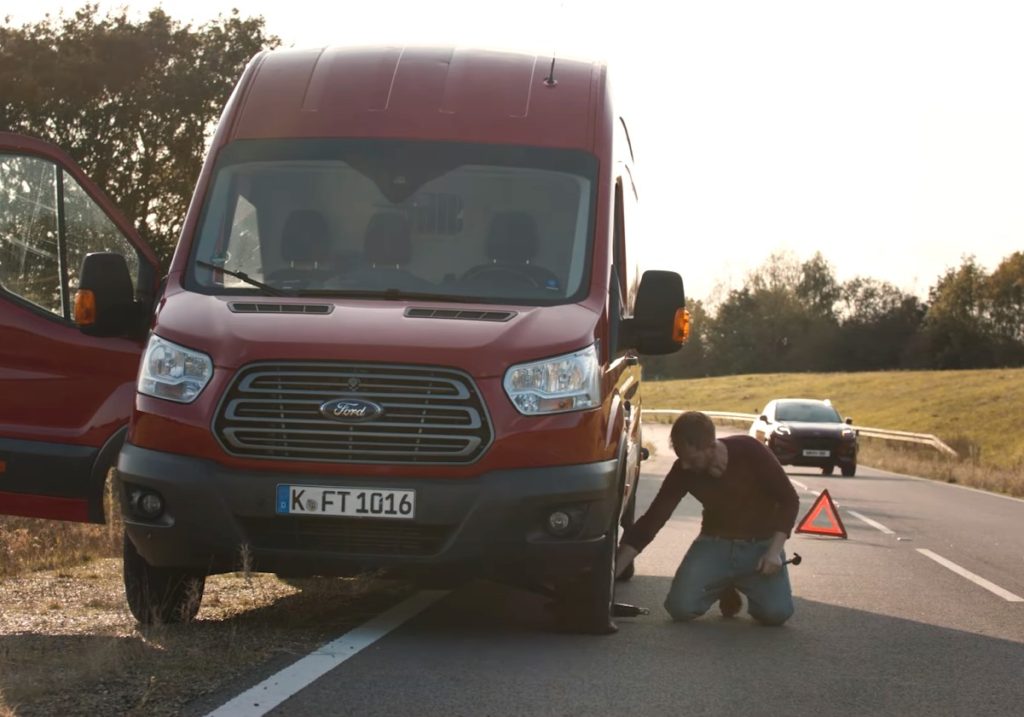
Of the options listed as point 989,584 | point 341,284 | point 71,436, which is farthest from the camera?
point 989,584

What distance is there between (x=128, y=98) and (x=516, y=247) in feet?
67.0

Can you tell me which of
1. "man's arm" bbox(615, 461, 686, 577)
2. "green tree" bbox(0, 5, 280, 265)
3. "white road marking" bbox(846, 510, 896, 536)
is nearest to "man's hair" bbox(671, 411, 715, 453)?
"man's arm" bbox(615, 461, 686, 577)

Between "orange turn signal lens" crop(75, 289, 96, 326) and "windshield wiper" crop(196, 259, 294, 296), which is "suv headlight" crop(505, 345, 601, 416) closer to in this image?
"windshield wiper" crop(196, 259, 294, 296)

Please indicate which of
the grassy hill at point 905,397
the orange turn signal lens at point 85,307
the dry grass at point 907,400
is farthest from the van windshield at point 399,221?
the grassy hill at point 905,397

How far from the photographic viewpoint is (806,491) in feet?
80.8

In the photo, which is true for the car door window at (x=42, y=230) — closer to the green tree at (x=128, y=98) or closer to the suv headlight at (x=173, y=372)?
the suv headlight at (x=173, y=372)

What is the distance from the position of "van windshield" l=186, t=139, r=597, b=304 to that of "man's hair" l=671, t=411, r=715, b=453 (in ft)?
3.67

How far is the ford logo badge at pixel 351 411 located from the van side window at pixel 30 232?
2.18 m

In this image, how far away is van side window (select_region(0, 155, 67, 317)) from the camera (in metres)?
8.80

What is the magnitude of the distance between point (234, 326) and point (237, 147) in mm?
1479

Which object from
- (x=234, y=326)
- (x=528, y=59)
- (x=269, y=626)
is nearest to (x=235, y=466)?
(x=234, y=326)

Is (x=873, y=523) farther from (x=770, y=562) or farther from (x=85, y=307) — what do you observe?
(x=85, y=307)

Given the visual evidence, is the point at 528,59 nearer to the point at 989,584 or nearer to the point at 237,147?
the point at 237,147

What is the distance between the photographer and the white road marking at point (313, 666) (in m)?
6.07
